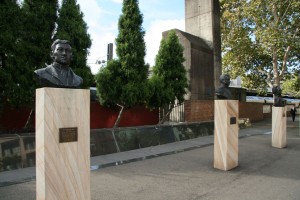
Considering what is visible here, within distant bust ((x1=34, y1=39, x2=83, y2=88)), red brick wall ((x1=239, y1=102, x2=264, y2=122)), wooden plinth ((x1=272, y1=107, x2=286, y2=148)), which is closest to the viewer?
distant bust ((x1=34, y1=39, x2=83, y2=88))

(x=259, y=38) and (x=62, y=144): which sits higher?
(x=259, y=38)

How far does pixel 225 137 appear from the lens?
25.8 ft

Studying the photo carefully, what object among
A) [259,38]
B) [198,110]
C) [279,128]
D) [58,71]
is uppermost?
[259,38]

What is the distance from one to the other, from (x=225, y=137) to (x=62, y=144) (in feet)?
15.6

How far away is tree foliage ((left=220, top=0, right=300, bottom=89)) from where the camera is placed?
19344 millimetres

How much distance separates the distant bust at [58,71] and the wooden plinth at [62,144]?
1.00 feet

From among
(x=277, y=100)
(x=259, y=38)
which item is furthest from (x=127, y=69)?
(x=259, y=38)

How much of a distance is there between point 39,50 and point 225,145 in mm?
6280

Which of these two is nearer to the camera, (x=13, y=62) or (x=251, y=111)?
(x=13, y=62)

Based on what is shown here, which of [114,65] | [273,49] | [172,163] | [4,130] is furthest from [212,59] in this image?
[4,130]

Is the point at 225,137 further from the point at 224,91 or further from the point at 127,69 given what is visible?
the point at 127,69

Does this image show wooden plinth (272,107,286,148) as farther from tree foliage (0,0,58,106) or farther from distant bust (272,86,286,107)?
tree foliage (0,0,58,106)

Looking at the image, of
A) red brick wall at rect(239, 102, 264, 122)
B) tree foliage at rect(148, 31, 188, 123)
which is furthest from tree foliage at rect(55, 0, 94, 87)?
red brick wall at rect(239, 102, 264, 122)

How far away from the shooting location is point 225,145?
781 centimetres
